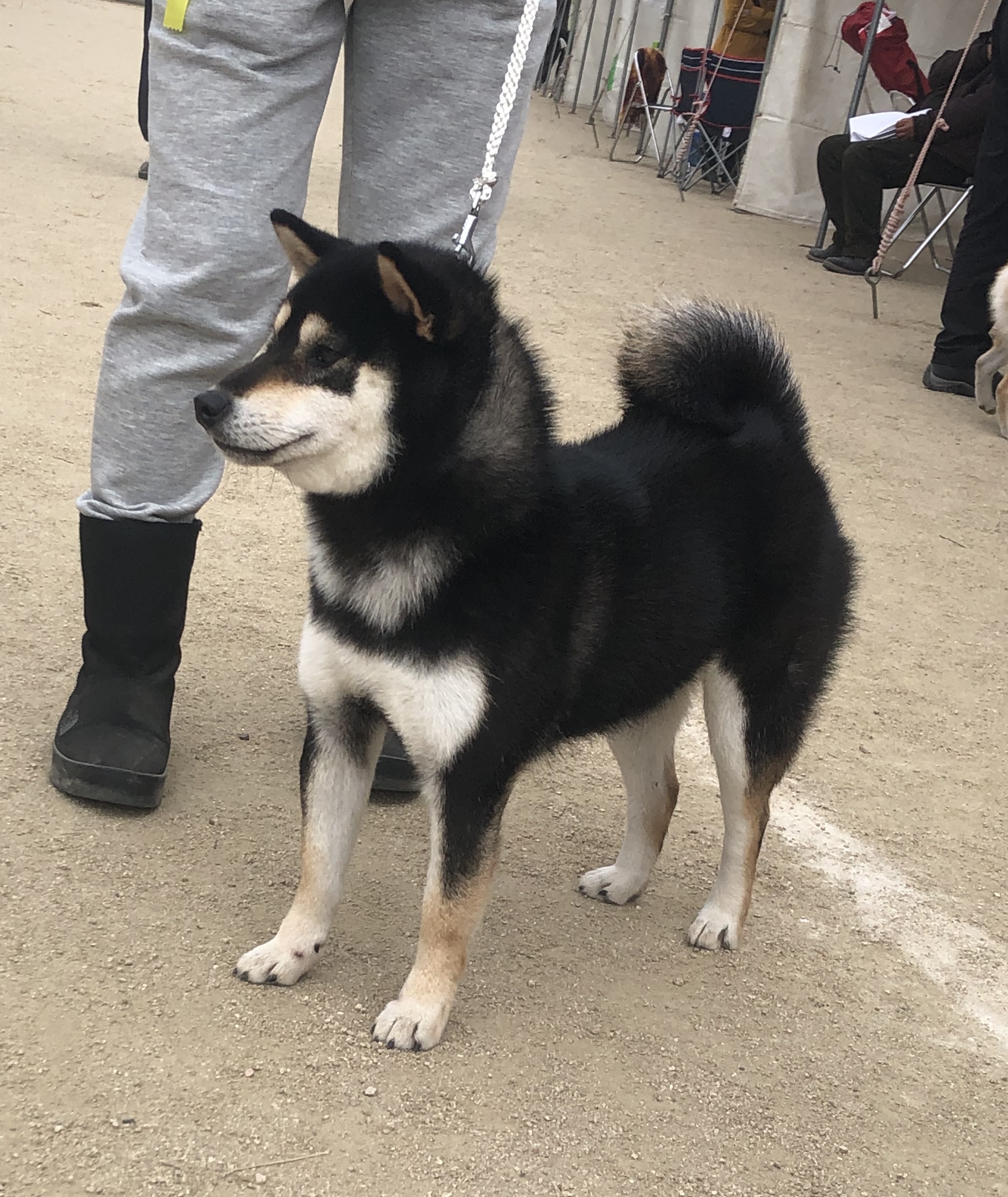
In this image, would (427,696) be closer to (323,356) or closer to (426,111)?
(323,356)

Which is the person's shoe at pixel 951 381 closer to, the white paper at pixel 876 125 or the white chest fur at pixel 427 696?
the white paper at pixel 876 125

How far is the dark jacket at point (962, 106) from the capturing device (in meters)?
7.86

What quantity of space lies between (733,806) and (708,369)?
2.68 ft

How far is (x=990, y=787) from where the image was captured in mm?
3236

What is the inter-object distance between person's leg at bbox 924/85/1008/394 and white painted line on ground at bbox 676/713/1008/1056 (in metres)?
4.33

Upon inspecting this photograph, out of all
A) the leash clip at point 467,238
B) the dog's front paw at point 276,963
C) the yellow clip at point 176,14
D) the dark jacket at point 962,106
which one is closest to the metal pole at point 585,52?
the dark jacket at point 962,106

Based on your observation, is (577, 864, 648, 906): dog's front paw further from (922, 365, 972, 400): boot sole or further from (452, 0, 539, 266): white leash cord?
(922, 365, 972, 400): boot sole

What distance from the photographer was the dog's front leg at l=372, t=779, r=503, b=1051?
6.58 ft

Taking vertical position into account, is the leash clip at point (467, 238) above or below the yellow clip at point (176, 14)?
below

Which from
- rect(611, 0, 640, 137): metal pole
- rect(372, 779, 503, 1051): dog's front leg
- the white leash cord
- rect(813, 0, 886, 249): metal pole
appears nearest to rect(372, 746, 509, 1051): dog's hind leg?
rect(372, 779, 503, 1051): dog's front leg

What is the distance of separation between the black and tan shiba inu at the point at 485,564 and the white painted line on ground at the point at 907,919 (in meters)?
0.37

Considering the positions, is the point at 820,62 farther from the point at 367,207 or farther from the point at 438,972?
the point at 438,972

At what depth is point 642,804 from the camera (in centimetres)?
261

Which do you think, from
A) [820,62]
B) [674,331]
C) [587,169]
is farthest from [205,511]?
[587,169]
